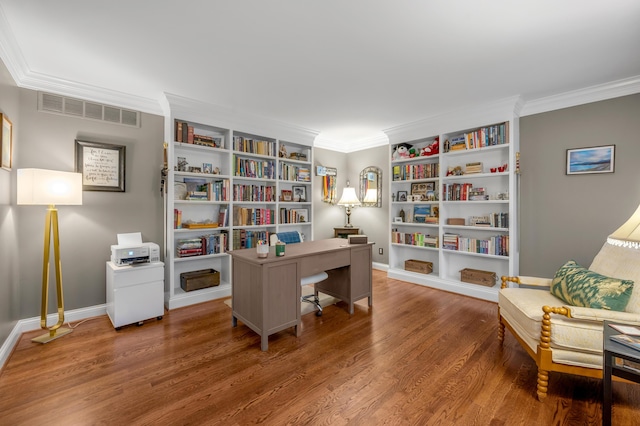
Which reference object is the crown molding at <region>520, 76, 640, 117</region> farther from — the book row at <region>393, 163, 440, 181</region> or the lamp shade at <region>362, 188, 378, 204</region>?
the lamp shade at <region>362, 188, 378, 204</region>

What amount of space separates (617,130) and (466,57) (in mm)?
2036

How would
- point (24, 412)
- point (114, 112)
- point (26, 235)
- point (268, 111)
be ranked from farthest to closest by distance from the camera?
1. point (268, 111)
2. point (114, 112)
3. point (26, 235)
4. point (24, 412)

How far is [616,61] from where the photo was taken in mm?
2535

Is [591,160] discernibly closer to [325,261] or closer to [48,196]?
[325,261]

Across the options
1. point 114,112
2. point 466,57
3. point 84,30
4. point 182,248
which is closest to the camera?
point 84,30

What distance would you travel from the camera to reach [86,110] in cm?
304

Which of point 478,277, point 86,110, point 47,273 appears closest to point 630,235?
point 478,277

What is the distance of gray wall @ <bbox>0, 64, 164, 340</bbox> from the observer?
2.57 metres

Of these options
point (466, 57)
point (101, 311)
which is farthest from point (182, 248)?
point (466, 57)

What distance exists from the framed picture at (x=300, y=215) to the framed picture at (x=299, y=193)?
0.20 meters

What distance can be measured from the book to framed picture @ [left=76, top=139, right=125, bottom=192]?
14.4ft

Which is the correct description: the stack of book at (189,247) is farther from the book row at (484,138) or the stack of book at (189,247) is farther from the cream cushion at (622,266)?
the cream cushion at (622,266)

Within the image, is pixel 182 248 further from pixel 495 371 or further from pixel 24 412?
pixel 495 371

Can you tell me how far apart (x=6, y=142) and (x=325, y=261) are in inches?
116
